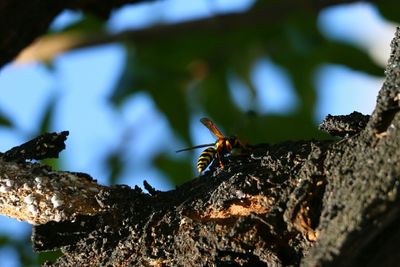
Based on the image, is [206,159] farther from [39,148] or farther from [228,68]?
[228,68]

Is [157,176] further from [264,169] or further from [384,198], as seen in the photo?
[384,198]

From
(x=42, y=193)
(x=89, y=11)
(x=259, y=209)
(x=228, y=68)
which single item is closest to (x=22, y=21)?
(x=89, y=11)

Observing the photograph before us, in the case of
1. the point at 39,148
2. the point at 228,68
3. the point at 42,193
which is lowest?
the point at 42,193

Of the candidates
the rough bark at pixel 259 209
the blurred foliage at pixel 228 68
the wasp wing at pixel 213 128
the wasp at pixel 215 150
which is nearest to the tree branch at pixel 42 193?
the rough bark at pixel 259 209

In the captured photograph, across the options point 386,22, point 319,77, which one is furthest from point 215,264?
point 319,77

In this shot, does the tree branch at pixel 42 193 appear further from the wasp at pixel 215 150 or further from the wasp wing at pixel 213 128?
the wasp wing at pixel 213 128

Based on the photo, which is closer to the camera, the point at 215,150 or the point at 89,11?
the point at 215,150
